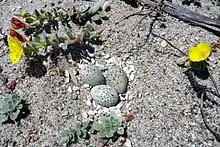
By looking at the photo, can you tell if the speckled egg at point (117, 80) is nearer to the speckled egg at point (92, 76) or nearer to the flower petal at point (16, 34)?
the speckled egg at point (92, 76)

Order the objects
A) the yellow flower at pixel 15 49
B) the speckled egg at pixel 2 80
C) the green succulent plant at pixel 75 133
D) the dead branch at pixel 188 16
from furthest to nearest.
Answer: the dead branch at pixel 188 16
the speckled egg at pixel 2 80
the yellow flower at pixel 15 49
the green succulent plant at pixel 75 133

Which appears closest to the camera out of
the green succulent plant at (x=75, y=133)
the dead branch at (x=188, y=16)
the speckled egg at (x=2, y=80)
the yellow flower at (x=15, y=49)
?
the green succulent plant at (x=75, y=133)

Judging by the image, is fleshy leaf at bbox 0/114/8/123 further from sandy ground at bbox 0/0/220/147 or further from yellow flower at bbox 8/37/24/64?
yellow flower at bbox 8/37/24/64

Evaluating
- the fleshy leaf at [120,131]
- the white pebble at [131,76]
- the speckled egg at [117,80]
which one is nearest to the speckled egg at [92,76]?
the speckled egg at [117,80]

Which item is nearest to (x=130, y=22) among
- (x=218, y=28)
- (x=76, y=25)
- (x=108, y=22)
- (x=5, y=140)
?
(x=108, y=22)

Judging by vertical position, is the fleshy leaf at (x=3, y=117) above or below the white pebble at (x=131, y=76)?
below

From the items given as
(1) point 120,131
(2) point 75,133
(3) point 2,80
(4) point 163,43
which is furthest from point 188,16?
(3) point 2,80

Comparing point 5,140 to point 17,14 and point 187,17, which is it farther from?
point 187,17
